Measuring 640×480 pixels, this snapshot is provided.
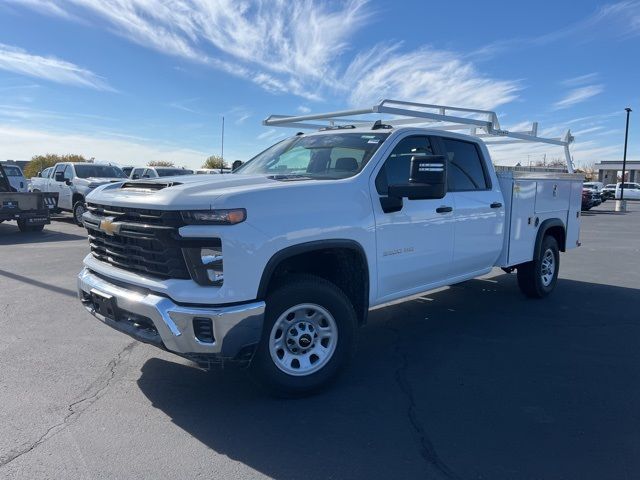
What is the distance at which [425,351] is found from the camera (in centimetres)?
497

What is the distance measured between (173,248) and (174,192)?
1.24 feet

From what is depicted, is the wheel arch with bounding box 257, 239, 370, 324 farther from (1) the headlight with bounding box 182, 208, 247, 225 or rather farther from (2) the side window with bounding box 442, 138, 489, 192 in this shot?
(2) the side window with bounding box 442, 138, 489, 192

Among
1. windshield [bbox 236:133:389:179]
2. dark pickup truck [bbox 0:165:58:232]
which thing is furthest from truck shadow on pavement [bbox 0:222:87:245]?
windshield [bbox 236:133:389:179]

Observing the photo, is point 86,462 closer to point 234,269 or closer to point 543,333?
point 234,269

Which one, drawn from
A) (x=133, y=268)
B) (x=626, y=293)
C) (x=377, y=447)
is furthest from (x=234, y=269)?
(x=626, y=293)

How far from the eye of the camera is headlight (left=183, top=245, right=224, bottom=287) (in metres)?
3.32

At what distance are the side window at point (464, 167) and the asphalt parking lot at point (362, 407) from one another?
159 cm

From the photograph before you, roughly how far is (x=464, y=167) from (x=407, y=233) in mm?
1494

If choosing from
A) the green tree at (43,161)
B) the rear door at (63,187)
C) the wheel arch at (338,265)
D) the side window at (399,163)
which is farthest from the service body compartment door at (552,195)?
the green tree at (43,161)

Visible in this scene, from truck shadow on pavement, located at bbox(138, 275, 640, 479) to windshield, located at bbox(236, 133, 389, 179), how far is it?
5.82ft

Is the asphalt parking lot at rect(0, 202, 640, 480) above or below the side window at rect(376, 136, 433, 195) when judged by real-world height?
below

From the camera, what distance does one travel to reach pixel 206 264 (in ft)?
10.9

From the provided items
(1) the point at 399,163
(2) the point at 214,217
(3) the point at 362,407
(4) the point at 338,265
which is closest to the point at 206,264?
(2) the point at 214,217

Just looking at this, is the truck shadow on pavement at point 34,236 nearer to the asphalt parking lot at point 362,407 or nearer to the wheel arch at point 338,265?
the asphalt parking lot at point 362,407
